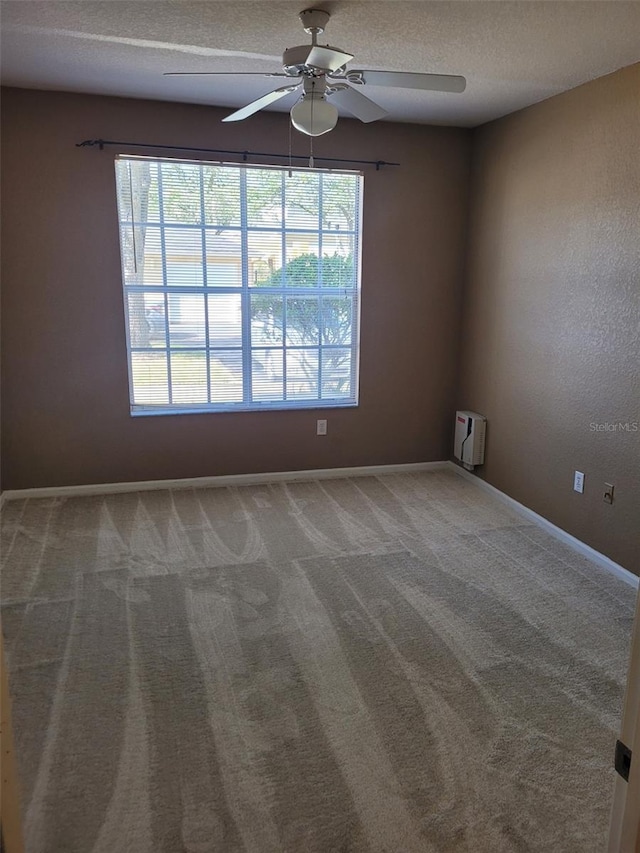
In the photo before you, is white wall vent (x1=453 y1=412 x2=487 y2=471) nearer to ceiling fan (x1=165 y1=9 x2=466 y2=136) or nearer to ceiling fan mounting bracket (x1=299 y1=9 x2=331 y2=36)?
ceiling fan (x1=165 y1=9 x2=466 y2=136)

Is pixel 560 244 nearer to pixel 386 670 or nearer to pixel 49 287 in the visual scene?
pixel 386 670

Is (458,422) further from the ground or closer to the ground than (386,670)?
further from the ground

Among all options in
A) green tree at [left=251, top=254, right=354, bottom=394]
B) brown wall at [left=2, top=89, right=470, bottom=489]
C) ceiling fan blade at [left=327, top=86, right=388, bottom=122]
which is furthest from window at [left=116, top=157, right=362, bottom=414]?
ceiling fan blade at [left=327, top=86, right=388, bottom=122]

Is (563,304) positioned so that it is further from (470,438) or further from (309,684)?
(309,684)

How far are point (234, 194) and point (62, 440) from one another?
1.97 m

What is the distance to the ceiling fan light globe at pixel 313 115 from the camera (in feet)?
7.93

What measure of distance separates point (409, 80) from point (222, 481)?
9.19 ft

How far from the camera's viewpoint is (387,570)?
3.09 meters

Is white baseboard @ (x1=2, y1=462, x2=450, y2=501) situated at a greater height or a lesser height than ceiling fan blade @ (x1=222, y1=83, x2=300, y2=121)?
lesser

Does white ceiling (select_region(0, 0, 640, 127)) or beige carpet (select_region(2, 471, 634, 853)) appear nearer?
beige carpet (select_region(2, 471, 634, 853))

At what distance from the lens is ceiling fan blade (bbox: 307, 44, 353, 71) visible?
2.11m

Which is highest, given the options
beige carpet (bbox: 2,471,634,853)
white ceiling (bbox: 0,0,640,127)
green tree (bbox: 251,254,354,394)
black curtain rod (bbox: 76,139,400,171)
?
white ceiling (bbox: 0,0,640,127)

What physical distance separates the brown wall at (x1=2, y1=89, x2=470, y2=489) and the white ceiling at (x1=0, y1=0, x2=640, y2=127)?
340 mm

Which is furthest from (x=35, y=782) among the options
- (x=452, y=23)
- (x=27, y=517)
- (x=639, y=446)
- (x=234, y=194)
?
(x=234, y=194)
